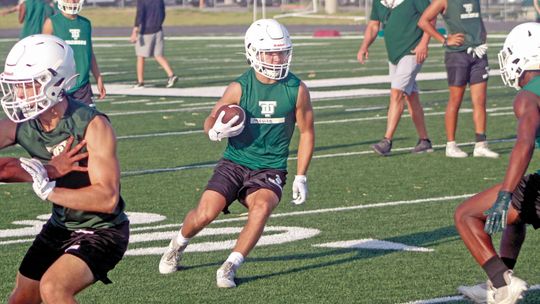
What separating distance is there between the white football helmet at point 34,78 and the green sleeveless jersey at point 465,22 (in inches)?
313

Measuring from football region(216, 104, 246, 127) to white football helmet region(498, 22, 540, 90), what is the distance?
1.78m

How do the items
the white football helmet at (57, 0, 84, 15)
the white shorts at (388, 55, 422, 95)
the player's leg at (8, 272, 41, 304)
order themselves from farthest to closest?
the white shorts at (388, 55, 422, 95)
the white football helmet at (57, 0, 84, 15)
the player's leg at (8, 272, 41, 304)

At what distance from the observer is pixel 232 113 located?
7957 mm

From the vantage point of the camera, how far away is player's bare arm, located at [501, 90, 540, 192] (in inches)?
252

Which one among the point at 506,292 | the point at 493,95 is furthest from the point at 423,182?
the point at 493,95

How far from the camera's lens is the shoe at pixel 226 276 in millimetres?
7539

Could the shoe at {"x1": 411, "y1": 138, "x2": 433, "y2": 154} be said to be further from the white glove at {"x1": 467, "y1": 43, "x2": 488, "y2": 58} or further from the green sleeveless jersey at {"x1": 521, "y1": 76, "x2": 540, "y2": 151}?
the green sleeveless jersey at {"x1": 521, "y1": 76, "x2": 540, "y2": 151}

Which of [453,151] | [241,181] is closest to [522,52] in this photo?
[241,181]

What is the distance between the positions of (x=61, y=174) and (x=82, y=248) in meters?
0.39

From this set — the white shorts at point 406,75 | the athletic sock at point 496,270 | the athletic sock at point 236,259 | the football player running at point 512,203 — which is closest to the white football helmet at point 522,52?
the football player running at point 512,203

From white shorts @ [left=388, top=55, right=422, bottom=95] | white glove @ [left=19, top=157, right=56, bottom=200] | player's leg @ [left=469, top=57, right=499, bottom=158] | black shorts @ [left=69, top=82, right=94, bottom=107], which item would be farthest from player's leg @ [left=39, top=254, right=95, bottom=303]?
white shorts @ [left=388, top=55, right=422, bottom=95]

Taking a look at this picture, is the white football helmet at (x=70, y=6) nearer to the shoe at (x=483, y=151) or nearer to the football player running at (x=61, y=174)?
the shoe at (x=483, y=151)

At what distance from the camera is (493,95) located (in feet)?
64.8

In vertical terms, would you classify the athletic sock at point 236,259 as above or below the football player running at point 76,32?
below
